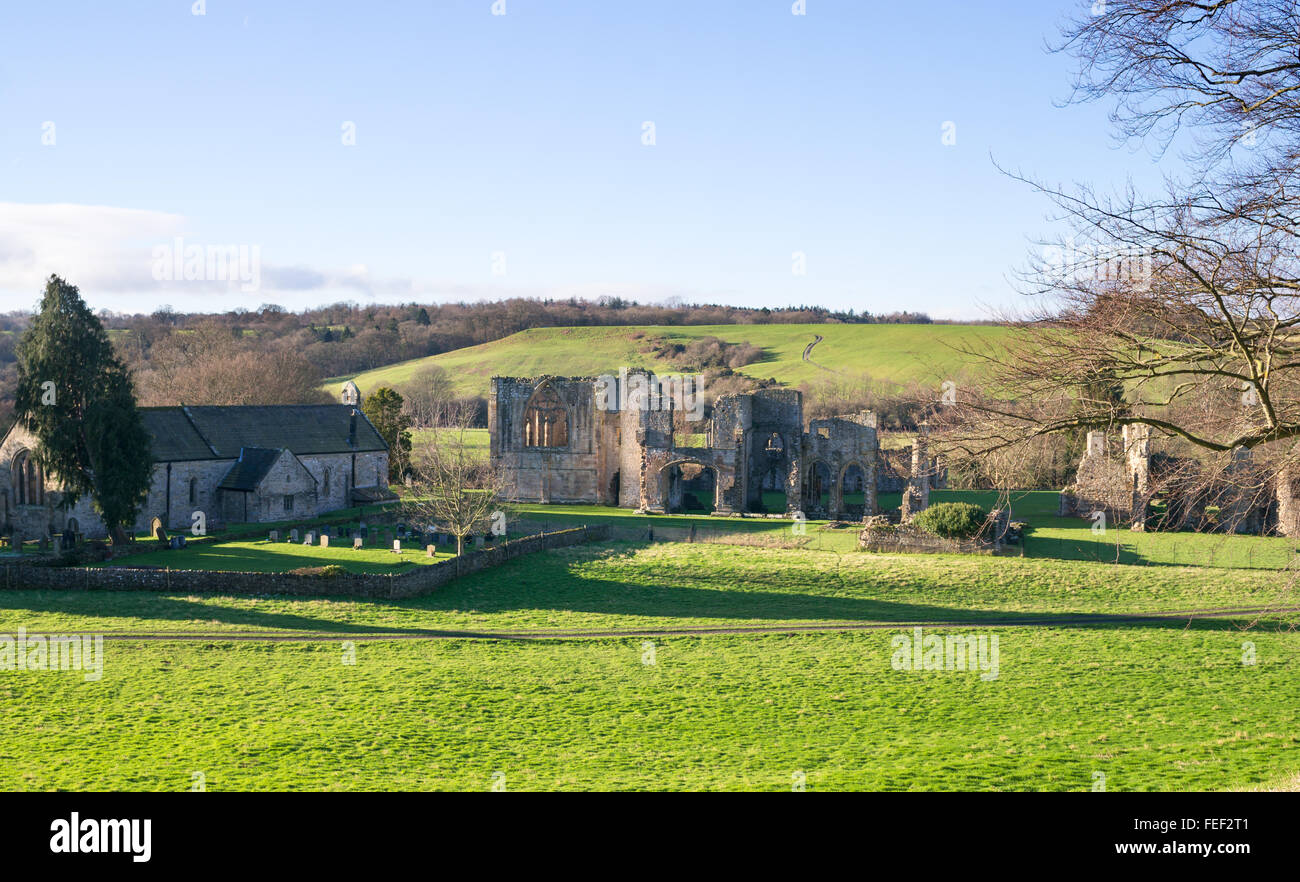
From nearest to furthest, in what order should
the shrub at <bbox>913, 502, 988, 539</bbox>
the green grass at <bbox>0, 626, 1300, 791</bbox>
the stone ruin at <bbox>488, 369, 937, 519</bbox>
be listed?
the green grass at <bbox>0, 626, 1300, 791</bbox>
the shrub at <bbox>913, 502, 988, 539</bbox>
the stone ruin at <bbox>488, 369, 937, 519</bbox>

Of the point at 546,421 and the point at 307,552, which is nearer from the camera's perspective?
the point at 307,552

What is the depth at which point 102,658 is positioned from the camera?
77.5ft

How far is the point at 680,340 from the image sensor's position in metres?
122

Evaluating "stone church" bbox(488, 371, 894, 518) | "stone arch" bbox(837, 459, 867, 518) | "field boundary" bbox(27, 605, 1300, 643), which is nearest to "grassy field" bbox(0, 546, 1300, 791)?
"field boundary" bbox(27, 605, 1300, 643)

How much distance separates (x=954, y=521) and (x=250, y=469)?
31.3m

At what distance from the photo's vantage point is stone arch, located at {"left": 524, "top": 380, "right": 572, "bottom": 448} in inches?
2165

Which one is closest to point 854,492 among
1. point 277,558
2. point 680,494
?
point 680,494

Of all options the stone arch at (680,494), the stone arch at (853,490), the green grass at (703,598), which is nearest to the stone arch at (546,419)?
the stone arch at (680,494)

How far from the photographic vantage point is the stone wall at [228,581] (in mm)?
30734

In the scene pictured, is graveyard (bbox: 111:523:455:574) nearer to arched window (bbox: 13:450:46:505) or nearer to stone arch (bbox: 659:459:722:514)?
arched window (bbox: 13:450:46:505)

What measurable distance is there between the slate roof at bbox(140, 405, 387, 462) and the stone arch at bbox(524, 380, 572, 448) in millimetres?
8303

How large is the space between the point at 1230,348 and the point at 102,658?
23737mm

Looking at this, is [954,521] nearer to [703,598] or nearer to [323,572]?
[703,598]

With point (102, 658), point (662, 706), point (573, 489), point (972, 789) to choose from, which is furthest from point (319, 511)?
point (972, 789)
